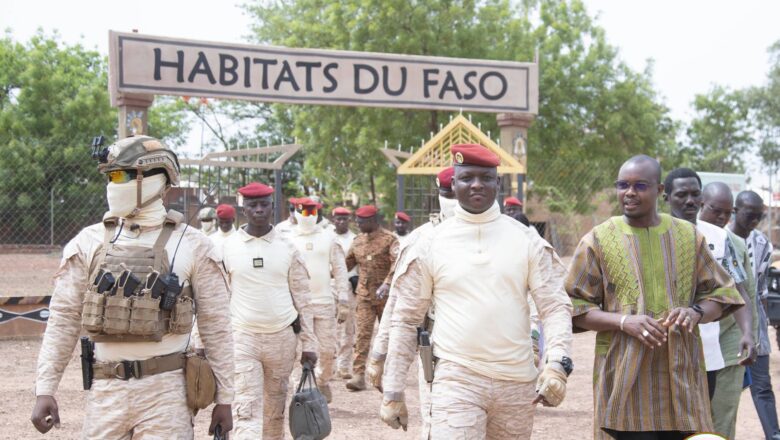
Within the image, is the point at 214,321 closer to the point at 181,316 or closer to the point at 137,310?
the point at 181,316

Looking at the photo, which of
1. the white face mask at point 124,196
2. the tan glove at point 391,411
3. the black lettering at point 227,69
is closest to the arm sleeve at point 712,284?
the tan glove at point 391,411

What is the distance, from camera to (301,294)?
22.3 ft

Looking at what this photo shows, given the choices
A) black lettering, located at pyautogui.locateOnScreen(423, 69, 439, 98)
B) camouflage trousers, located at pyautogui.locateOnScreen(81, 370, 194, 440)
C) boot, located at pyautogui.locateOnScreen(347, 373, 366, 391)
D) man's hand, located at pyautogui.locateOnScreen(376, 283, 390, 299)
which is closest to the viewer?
camouflage trousers, located at pyautogui.locateOnScreen(81, 370, 194, 440)

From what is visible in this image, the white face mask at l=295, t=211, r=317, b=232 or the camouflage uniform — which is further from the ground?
the white face mask at l=295, t=211, r=317, b=232

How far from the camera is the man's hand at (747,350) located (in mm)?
4988

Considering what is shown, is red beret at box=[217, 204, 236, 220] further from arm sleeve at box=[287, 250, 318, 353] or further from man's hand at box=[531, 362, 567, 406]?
man's hand at box=[531, 362, 567, 406]

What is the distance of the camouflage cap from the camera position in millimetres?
3988

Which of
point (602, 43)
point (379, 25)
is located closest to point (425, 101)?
point (379, 25)

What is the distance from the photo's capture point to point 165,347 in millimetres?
3979

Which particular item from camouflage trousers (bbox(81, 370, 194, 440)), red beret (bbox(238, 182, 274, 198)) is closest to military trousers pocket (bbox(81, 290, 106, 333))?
camouflage trousers (bbox(81, 370, 194, 440))

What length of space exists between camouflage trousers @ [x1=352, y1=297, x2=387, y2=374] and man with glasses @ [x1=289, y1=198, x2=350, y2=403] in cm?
19

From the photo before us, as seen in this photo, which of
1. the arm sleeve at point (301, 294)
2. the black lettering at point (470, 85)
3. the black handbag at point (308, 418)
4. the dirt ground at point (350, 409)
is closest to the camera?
the black handbag at point (308, 418)

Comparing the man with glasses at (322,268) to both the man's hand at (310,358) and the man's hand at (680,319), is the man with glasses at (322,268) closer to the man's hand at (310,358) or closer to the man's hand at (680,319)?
the man's hand at (310,358)

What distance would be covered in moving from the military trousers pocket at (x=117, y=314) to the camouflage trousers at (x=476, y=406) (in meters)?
1.40
